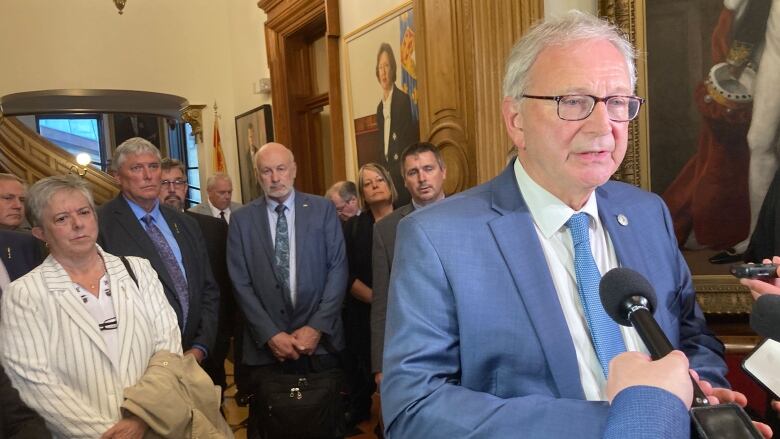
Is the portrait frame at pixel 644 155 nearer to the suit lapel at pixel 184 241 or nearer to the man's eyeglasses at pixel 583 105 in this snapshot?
the man's eyeglasses at pixel 583 105

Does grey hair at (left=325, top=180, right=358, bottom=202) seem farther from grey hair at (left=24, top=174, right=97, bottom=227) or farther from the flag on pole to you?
the flag on pole

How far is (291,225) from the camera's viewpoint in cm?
390

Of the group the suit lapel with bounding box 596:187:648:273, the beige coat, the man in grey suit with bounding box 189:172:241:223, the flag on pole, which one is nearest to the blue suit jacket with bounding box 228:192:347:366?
the beige coat

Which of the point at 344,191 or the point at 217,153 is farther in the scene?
the point at 217,153

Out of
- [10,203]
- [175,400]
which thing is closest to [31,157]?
[10,203]

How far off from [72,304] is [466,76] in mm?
2543

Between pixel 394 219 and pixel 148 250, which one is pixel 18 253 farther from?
pixel 394 219

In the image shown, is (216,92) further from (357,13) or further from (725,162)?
(725,162)

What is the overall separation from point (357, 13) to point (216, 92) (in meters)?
4.40

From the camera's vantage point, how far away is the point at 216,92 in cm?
975

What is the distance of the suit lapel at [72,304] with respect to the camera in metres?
2.61

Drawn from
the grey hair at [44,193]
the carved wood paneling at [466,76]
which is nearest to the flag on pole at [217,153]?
the carved wood paneling at [466,76]

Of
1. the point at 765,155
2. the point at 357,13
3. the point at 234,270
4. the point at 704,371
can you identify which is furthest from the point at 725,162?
the point at 357,13

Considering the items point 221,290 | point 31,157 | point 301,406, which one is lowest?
point 301,406
